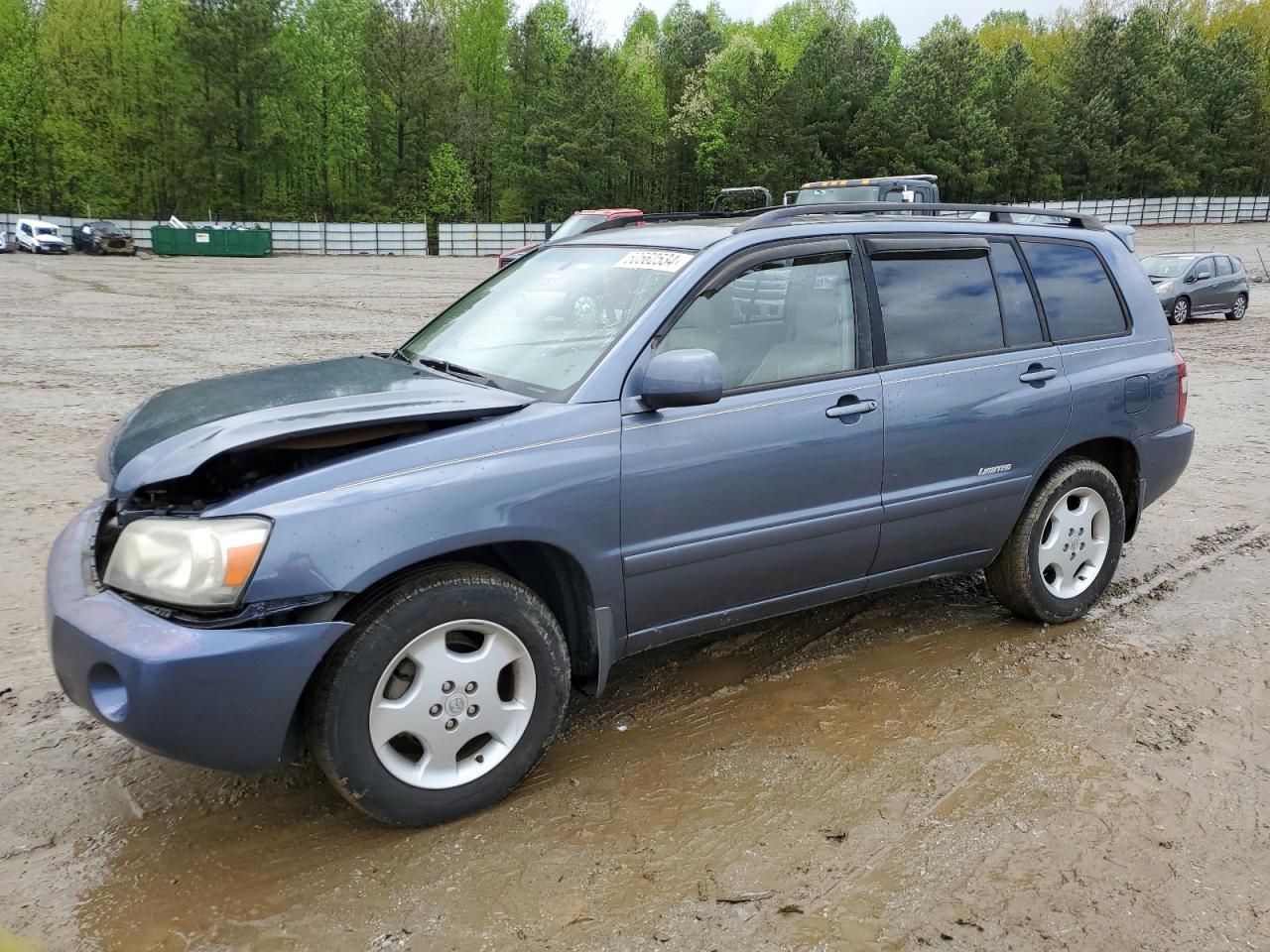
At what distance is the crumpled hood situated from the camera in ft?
9.02

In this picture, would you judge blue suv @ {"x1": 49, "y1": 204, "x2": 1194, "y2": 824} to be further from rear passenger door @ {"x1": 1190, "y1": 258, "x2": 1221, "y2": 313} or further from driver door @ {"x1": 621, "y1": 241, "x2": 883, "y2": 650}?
rear passenger door @ {"x1": 1190, "y1": 258, "x2": 1221, "y2": 313}

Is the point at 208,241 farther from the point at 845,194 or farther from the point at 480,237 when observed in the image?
the point at 845,194

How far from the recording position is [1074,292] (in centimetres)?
451

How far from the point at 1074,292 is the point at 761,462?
2.09 meters

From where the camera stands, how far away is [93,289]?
76.5ft

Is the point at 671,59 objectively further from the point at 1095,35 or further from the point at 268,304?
the point at 268,304

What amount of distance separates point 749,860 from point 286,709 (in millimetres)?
1358

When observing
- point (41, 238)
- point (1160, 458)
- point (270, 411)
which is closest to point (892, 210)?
point (1160, 458)

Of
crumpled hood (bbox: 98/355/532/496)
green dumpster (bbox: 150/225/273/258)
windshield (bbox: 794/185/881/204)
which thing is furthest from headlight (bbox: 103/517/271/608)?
green dumpster (bbox: 150/225/273/258)

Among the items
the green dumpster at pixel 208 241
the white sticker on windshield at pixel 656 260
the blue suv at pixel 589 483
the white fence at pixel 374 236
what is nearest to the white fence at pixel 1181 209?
the white fence at pixel 374 236

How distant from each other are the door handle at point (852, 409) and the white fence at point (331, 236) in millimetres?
47074

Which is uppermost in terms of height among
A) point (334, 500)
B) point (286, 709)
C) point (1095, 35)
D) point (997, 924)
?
point (1095, 35)

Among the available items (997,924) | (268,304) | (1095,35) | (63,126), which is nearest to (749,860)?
(997,924)

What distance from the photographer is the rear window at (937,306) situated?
388 cm
